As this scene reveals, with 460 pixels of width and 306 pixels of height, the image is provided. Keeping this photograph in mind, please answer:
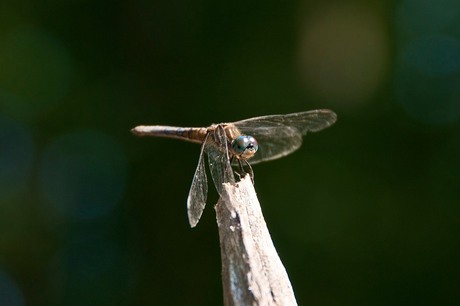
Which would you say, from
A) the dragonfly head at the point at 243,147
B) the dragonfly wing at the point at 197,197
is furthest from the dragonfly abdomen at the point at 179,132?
the dragonfly wing at the point at 197,197

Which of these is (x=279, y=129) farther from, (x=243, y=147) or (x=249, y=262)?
(x=249, y=262)

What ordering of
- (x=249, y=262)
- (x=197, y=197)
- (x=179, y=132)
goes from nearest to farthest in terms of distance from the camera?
(x=249, y=262) < (x=197, y=197) < (x=179, y=132)

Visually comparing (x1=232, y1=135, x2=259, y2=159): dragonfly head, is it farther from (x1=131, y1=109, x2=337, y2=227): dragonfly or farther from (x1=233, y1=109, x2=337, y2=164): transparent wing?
(x1=233, y1=109, x2=337, y2=164): transparent wing

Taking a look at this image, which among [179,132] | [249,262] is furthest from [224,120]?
[249,262]

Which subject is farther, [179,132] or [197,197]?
[179,132]

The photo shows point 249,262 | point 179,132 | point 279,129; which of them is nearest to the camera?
point 249,262

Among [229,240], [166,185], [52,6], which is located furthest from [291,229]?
[229,240]

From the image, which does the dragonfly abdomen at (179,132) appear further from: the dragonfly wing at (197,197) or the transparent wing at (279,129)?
the dragonfly wing at (197,197)

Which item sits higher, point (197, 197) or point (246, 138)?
point (246, 138)
